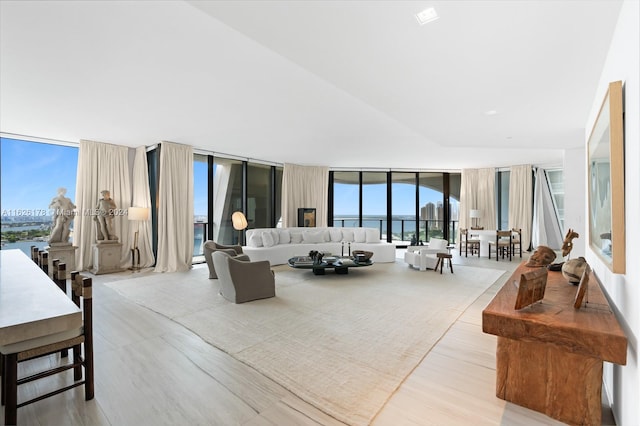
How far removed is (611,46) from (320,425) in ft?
10.4

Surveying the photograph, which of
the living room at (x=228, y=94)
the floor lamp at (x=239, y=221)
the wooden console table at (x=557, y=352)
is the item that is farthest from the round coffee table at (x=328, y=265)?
Result: the wooden console table at (x=557, y=352)

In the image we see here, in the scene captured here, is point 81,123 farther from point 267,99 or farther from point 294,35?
point 294,35

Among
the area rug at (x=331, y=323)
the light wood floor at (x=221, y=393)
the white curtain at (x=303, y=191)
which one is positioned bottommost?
the light wood floor at (x=221, y=393)

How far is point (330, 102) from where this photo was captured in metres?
3.99

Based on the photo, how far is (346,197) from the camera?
10758 millimetres

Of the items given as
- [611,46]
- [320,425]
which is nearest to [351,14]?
[611,46]

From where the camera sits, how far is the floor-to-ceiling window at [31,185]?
567 cm

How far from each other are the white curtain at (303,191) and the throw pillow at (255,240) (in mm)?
2298

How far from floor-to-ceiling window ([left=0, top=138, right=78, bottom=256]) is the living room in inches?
10.3

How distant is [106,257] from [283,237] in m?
3.86

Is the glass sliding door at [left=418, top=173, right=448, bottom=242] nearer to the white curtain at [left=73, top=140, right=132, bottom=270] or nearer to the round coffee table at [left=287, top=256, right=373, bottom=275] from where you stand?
the round coffee table at [left=287, top=256, right=373, bottom=275]

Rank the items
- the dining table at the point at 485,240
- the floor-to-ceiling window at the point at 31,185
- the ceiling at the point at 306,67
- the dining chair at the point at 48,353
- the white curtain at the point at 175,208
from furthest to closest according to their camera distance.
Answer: the dining table at the point at 485,240 < the white curtain at the point at 175,208 < the floor-to-ceiling window at the point at 31,185 < the ceiling at the point at 306,67 < the dining chair at the point at 48,353

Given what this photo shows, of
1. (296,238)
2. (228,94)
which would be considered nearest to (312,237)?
(296,238)

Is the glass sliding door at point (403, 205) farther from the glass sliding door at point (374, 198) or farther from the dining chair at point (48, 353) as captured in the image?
the dining chair at point (48, 353)
